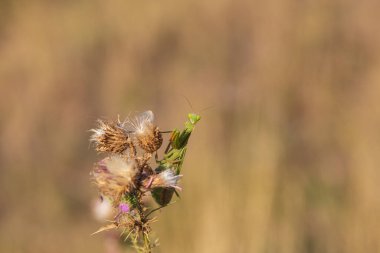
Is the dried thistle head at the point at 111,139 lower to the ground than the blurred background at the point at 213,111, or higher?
lower

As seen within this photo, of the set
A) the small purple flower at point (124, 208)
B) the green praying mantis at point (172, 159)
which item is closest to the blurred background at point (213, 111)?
the green praying mantis at point (172, 159)

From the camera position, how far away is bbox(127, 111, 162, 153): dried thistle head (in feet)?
5.30

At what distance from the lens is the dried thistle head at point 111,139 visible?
1.60m

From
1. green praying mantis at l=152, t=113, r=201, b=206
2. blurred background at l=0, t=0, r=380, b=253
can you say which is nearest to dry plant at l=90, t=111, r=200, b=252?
Result: green praying mantis at l=152, t=113, r=201, b=206

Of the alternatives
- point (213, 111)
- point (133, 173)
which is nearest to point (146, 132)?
point (133, 173)

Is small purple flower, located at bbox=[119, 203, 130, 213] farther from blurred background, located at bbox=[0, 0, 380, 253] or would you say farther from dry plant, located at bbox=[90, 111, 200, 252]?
blurred background, located at bbox=[0, 0, 380, 253]

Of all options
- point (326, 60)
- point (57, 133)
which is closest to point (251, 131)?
point (326, 60)

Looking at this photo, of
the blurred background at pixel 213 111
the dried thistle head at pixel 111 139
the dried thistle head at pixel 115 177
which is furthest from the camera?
the blurred background at pixel 213 111

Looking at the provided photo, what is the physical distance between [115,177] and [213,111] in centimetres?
364

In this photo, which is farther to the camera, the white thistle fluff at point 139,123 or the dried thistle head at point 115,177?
the white thistle fluff at point 139,123

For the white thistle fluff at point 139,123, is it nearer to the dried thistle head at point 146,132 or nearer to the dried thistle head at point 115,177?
the dried thistle head at point 146,132

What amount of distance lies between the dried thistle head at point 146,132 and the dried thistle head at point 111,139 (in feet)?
0.10

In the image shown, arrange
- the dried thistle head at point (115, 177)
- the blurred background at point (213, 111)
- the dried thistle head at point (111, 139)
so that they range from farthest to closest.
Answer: the blurred background at point (213, 111)
the dried thistle head at point (111, 139)
the dried thistle head at point (115, 177)

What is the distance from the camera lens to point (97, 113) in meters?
6.07
